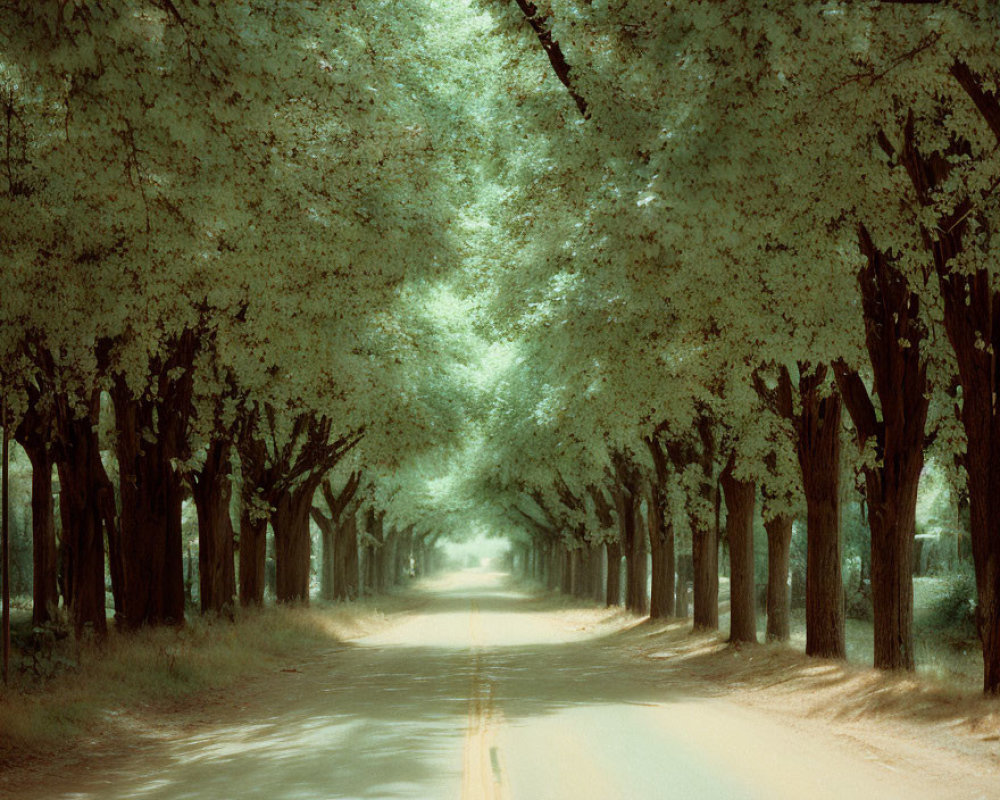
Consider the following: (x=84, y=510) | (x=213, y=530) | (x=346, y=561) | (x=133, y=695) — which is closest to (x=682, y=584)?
(x=346, y=561)

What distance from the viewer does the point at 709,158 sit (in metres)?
10.8

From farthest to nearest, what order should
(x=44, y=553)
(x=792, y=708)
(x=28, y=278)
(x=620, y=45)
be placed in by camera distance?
(x=44, y=553) → (x=792, y=708) → (x=620, y=45) → (x=28, y=278)

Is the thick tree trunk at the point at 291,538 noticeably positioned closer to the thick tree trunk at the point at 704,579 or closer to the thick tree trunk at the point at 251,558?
the thick tree trunk at the point at 251,558

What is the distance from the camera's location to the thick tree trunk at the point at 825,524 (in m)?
19.4

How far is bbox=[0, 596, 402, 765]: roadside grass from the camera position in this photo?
1277 cm

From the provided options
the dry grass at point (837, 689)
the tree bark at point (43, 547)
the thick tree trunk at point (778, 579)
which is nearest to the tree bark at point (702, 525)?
the thick tree trunk at point (778, 579)

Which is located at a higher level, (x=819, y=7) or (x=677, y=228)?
(x=819, y=7)

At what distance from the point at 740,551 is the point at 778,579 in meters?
1.29

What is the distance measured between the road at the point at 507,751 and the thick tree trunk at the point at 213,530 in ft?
21.7

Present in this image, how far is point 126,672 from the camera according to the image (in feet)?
55.3

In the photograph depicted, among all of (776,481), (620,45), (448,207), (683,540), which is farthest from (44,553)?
(683,540)

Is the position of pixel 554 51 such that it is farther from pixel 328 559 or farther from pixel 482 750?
pixel 328 559

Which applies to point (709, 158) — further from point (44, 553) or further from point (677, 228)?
point (44, 553)

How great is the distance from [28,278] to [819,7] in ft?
30.2
